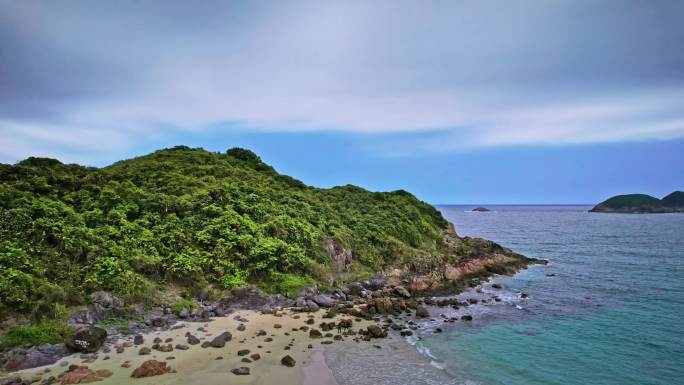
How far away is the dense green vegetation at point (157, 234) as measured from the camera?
56.8 ft

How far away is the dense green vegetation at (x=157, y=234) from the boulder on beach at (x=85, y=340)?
2243 mm

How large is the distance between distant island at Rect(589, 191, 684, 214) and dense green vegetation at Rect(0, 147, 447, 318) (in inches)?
6971

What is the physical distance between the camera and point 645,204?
164000 millimetres

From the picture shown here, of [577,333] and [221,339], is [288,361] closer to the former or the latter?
[221,339]

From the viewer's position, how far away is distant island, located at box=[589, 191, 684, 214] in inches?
6388

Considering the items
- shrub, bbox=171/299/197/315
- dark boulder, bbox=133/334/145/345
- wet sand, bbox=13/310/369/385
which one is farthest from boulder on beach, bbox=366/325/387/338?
dark boulder, bbox=133/334/145/345

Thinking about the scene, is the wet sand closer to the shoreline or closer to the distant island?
the shoreline

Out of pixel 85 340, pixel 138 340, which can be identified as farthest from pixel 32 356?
pixel 138 340

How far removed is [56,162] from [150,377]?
21863 millimetres

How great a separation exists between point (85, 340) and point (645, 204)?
208452 millimetres

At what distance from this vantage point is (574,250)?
51531 millimetres

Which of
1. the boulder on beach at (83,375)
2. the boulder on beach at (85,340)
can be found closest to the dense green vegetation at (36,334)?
the boulder on beach at (85,340)

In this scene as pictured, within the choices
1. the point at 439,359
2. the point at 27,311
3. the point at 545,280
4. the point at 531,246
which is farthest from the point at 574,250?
the point at 27,311

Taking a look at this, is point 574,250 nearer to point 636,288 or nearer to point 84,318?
point 636,288
